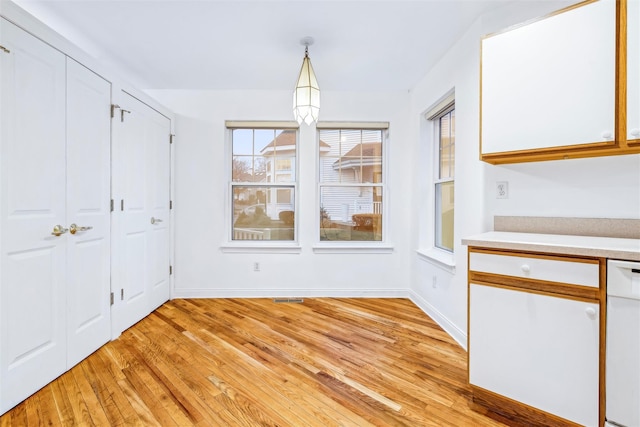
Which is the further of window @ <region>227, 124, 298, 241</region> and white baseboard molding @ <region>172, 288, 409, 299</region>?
window @ <region>227, 124, 298, 241</region>

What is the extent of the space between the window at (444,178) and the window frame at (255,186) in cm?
162

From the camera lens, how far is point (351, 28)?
223 cm

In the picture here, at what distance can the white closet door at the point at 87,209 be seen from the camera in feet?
6.40

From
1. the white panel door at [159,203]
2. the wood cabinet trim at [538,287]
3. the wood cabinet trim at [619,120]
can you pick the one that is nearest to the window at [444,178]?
the wood cabinet trim at [619,120]

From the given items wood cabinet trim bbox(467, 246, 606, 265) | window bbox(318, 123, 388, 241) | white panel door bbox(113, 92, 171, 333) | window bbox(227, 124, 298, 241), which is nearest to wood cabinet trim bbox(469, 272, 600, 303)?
wood cabinet trim bbox(467, 246, 606, 265)

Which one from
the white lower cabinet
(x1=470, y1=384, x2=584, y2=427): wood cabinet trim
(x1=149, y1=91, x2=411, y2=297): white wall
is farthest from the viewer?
(x1=149, y1=91, x2=411, y2=297): white wall

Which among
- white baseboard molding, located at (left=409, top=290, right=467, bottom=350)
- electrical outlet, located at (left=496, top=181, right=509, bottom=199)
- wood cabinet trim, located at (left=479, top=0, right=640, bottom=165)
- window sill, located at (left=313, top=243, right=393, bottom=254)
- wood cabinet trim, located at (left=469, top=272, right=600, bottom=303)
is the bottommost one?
white baseboard molding, located at (left=409, top=290, right=467, bottom=350)

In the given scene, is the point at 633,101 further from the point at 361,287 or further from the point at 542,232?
the point at 361,287

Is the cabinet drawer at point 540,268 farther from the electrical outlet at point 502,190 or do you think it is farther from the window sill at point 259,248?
the window sill at point 259,248

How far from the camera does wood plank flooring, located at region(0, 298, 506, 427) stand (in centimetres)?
151

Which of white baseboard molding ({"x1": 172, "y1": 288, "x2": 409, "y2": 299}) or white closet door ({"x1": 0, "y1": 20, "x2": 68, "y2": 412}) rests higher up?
white closet door ({"x1": 0, "y1": 20, "x2": 68, "y2": 412})

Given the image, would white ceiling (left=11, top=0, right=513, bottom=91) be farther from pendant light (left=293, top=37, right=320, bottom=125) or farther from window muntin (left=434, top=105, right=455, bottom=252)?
window muntin (left=434, top=105, right=455, bottom=252)

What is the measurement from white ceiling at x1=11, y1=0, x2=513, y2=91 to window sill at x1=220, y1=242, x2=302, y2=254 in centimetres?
190

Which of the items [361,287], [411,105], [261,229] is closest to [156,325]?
[261,229]
